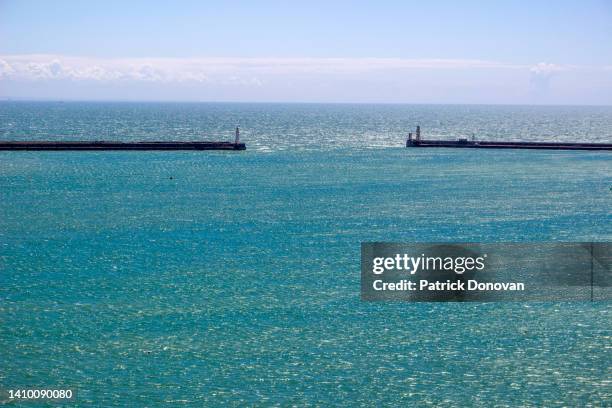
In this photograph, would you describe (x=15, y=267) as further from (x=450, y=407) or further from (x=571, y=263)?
(x=571, y=263)

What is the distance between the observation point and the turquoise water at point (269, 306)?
24.7m

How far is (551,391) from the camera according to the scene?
24.3 metres

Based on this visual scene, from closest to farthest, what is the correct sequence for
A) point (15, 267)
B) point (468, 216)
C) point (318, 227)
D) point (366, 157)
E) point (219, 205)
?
point (15, 267) → point (318, 227) → point (468, 216) → point (219, 205) → point (366, 157)

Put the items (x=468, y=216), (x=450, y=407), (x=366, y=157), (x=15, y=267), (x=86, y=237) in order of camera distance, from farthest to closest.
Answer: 1. (x=366, y=157)
2. (x=468, y=216)
3. (x=86, y=237)
4. (x=15, y=267)
5. (x=450, y=407)

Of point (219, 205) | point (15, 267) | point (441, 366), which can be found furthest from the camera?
point (219, 205)

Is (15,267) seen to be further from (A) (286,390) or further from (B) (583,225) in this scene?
(B) (583,225)

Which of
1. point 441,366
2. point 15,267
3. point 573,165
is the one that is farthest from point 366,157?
point 441,366

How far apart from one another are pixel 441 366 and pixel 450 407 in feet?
10.0

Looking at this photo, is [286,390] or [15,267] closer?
[286,390]

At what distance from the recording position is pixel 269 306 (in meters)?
32.3

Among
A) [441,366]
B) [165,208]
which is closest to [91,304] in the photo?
[441,366]

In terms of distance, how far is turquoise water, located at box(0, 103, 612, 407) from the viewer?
24656 millimetres

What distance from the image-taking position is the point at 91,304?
31812 millimetres

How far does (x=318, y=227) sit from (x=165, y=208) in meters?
12.5
